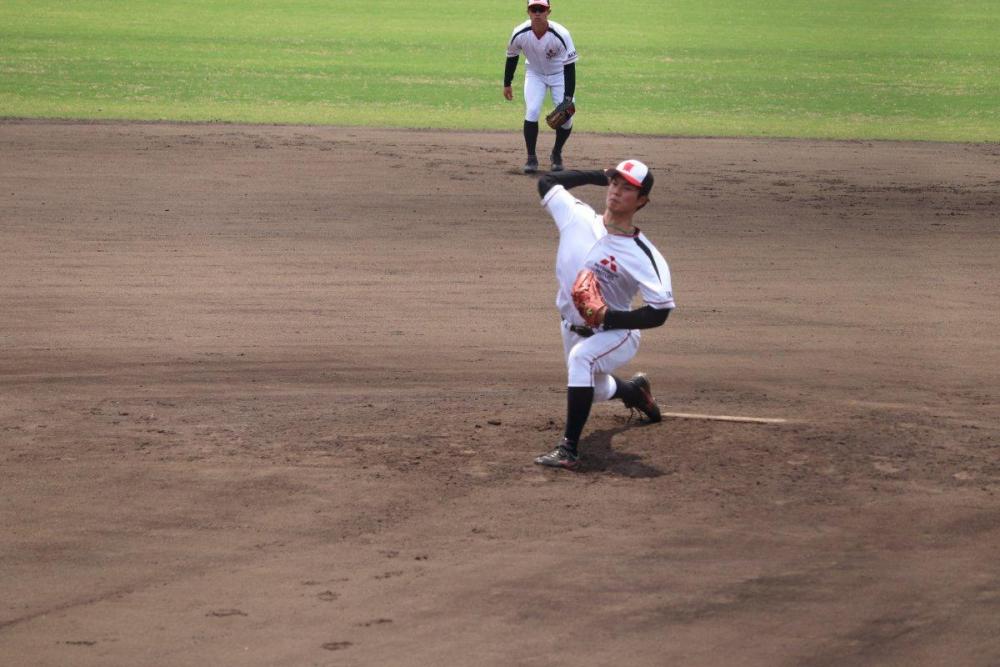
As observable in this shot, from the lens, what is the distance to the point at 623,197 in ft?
22.2

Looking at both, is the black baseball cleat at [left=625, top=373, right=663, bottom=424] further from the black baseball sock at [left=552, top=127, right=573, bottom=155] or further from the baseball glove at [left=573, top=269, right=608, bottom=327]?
the black baseball sock at [left=552, top=127, right=573, bottom=155]

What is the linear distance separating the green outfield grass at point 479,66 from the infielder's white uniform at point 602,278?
38.4ft

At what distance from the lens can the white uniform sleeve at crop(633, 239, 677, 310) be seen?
21.7 ft

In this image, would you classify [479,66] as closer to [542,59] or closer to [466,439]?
[542,59]

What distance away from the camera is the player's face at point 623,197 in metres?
6.73

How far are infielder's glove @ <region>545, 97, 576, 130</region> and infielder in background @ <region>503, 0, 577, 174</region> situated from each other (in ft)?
0.62

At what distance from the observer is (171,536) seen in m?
5.86

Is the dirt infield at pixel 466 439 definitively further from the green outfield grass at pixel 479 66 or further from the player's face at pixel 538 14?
the green outfield grass at pixel 479 66

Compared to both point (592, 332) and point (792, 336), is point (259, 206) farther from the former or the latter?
point (592, 332)

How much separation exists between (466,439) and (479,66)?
2017cm

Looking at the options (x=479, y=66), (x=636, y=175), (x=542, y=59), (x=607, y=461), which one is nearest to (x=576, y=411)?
(x=607, y=461)

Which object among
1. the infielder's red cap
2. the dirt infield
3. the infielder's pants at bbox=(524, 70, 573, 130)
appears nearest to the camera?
the dirt infield

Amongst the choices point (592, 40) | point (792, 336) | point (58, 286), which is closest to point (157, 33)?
point (592, 40)

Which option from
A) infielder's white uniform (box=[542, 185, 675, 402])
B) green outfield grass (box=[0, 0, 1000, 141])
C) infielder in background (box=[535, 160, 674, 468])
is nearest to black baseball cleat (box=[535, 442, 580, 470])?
infielder in background (box=[535, 160, 674, 468])
